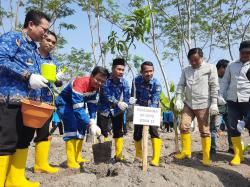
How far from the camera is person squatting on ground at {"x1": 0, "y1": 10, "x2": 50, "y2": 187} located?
264 cm

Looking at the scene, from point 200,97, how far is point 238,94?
572 millimetres

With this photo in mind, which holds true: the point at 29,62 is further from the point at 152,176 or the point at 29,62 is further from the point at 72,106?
the point at 152,176

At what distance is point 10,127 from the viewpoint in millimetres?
2658

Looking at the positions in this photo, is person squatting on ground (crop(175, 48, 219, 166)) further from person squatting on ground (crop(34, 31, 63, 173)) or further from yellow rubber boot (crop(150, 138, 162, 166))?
person squatting on ground (crop(34, 31, 63, 173))

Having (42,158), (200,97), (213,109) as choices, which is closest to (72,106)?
(42,158)

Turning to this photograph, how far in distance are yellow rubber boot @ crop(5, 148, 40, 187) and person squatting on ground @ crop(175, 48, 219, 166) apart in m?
2.28

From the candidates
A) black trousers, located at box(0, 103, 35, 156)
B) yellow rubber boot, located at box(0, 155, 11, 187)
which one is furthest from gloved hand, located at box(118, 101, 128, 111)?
yellow rubber boot, located at box(0, 155, 11, 187)

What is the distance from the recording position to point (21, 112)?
108 inches

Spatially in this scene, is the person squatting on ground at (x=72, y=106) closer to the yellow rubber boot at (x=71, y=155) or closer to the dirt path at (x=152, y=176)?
the yellow rubber boot at (x=71, y=155)

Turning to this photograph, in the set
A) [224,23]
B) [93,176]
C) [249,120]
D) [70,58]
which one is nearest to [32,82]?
[93,176]

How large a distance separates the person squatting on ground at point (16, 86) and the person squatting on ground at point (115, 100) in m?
1.49

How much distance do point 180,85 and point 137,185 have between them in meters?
1.96

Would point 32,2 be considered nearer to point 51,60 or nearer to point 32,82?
point 51,60

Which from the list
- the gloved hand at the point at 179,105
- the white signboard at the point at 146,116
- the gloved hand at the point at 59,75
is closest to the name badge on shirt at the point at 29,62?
the gloved hand at the point at 59,75
